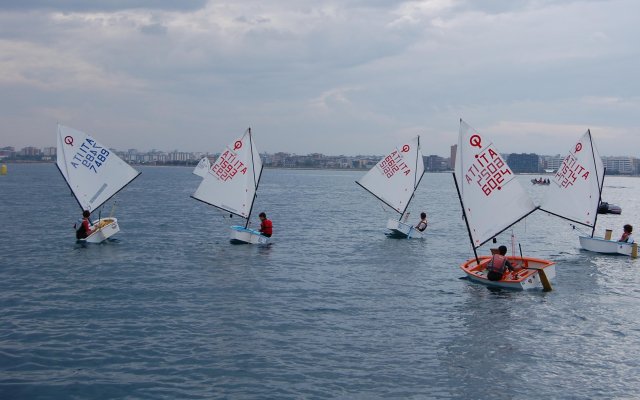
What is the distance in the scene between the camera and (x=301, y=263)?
34188 mm

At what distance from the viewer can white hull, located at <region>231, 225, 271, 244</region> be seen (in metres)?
38.9

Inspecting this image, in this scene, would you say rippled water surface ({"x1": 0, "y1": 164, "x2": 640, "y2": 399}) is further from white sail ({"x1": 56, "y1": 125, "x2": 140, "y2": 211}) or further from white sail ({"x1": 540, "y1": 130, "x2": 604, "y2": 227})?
white sail ({"x1": 56, "y1": 125, "x2": 140, "y2": 211})

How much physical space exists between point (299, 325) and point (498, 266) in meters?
10.2

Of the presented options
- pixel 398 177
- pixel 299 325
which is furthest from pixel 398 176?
pixel 299 325

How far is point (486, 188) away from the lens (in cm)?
2889

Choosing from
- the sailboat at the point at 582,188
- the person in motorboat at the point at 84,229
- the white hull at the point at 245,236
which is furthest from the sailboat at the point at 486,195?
the person in motorboat at the point at 84,229

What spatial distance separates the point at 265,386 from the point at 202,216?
155 ft

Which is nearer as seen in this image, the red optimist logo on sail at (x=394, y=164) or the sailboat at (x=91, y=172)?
the sailboat at (x=91, y=172)

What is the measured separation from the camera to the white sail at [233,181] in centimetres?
3950

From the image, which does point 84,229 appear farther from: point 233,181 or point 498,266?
point 498,266

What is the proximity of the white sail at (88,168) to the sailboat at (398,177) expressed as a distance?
57.9 ft

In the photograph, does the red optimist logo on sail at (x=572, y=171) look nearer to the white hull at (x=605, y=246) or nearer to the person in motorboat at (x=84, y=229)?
the white hull at (x=605, y=246)

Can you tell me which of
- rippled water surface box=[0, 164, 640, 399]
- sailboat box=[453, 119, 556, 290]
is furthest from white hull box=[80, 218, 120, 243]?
sailboat box=[453, 119, 556, 290]

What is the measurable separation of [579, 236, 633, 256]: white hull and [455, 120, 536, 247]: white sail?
1360cm
